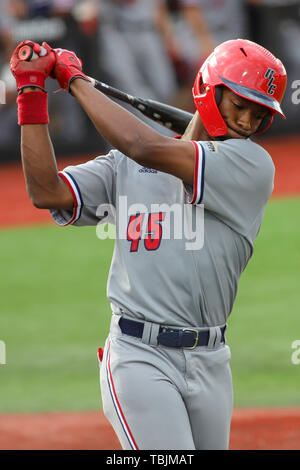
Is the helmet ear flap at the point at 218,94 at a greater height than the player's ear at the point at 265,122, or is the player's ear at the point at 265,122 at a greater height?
the helmet ear flap at the point at 218,94

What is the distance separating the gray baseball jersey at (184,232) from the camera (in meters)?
3.26

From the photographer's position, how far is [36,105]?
10.5 ft

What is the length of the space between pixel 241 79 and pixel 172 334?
1.00 meters

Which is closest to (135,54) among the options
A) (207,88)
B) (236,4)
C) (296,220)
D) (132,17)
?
(132,17)

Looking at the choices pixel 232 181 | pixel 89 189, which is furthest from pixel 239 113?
pixel 89 189

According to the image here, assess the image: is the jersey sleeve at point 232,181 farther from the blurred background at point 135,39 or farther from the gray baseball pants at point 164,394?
the blurred background at point 135,39

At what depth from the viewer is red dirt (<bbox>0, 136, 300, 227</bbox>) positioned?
1272cm

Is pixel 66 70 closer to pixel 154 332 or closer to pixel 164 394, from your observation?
pixel 154 332

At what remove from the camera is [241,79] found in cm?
329

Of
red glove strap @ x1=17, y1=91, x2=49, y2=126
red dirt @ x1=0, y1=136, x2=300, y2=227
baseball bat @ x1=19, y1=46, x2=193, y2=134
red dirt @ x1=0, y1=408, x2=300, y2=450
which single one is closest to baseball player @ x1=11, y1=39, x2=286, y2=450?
red glove strap @ x1=17, y1=91, x2=49, y2=126

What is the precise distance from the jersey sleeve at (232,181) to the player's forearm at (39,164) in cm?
52

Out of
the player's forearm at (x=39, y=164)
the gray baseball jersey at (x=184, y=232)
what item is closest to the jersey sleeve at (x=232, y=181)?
the gray baseball jersey at (x=184, y=232)

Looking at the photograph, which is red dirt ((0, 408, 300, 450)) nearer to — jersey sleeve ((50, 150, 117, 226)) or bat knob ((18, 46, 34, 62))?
jersey sleeve ((50, 150, 117, 226))
